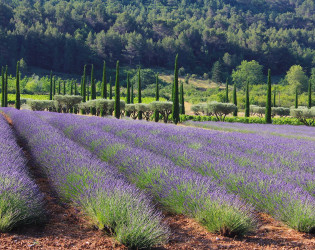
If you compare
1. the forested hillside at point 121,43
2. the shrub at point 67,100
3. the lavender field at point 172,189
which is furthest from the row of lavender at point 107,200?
the forested hillside at point 121,43

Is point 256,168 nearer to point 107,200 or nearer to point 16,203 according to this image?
point 107,200

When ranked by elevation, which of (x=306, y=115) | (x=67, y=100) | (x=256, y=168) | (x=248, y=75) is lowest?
(x=306, y=115)

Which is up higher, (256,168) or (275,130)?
(256,168)

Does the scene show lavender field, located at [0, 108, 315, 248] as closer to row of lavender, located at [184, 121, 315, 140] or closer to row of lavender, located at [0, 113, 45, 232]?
row of lavender, located at [0, 113, 45, 232]

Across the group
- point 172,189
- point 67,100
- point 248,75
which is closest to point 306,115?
point 67,100

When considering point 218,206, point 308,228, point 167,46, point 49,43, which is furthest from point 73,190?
point 167,46

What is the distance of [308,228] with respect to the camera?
4004 millimetres

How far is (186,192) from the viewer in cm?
451

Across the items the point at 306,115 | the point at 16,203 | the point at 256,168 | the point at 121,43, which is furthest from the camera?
the point at 121,43

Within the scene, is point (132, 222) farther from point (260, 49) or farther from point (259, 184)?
Answer: point (260, 49)

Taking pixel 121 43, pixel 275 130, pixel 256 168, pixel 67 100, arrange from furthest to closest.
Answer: pixel 121 43 → pixel 67 100 → pixel 275 130 → pixel 256 168

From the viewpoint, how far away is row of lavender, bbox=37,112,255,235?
3.84 metres

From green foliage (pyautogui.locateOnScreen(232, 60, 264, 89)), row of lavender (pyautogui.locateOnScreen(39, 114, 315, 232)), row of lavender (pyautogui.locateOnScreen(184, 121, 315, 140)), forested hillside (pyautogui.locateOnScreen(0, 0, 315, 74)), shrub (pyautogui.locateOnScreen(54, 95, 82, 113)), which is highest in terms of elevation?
forested hillside (pyautogui.locateOnScreen(0, 0, 315, 74))

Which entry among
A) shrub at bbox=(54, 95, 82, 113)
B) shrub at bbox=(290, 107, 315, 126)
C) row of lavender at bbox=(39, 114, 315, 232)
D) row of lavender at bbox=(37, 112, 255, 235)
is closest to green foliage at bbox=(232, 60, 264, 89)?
shrub at bbox=(290, 107, 315, 126)
